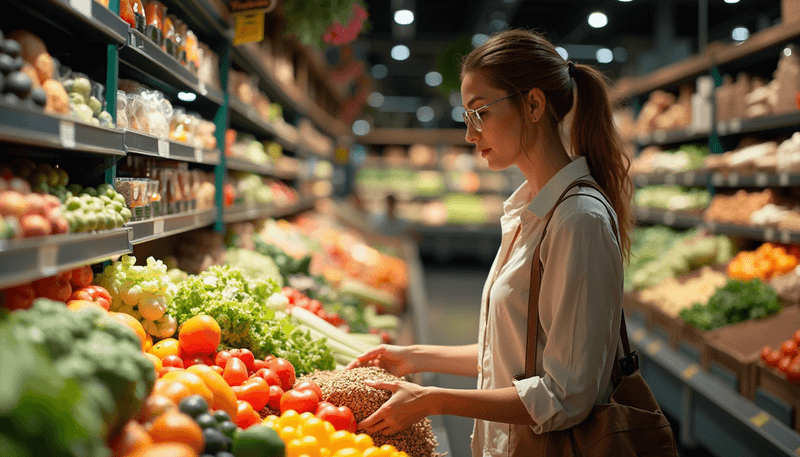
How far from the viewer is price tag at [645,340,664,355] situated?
4548 millimetres

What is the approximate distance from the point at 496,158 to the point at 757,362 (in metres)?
2.41

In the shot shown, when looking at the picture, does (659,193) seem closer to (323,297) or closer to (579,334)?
(323,297)

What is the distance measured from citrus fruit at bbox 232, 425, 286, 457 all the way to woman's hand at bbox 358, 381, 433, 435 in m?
0.46

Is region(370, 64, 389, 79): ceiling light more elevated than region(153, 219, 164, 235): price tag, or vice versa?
region(370, 64, 389, 79): ceiling light

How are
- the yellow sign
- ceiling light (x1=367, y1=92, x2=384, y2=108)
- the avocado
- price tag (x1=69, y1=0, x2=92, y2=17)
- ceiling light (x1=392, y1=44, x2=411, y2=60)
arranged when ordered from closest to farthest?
the avocado < price tag (x1=69, y1=0, x2=92, y2=17) < the yellow sign < ceiling light (x1=392, y1=44, x2=411, y2=60) < ceiling light (x1=367, y1=92, x2=384, y2=108)

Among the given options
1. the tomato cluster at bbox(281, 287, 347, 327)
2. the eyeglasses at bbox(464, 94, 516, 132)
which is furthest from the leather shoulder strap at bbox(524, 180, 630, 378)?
the tomato cluster at bbox(281, 287, 347, 327)

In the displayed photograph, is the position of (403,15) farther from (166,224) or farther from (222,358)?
(222,358)

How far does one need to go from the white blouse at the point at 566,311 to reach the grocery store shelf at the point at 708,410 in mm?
1810

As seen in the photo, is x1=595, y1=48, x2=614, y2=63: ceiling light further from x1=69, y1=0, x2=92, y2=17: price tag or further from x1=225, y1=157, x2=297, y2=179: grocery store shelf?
x1=69, y1=0, x2=92, y2=17: price tag

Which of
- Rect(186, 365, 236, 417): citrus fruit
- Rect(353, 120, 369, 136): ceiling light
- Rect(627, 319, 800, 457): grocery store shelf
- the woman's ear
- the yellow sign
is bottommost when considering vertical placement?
Rect(627, 319, 800, 457): grocery store shelf

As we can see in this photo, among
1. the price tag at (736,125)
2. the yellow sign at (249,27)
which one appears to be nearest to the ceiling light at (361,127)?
the price tag at (736,125)

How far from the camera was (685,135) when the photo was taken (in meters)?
6.00

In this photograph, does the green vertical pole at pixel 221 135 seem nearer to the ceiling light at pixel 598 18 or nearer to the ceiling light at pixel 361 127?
the ceiling light at pixel 598 18

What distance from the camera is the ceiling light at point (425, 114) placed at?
2428 cm
